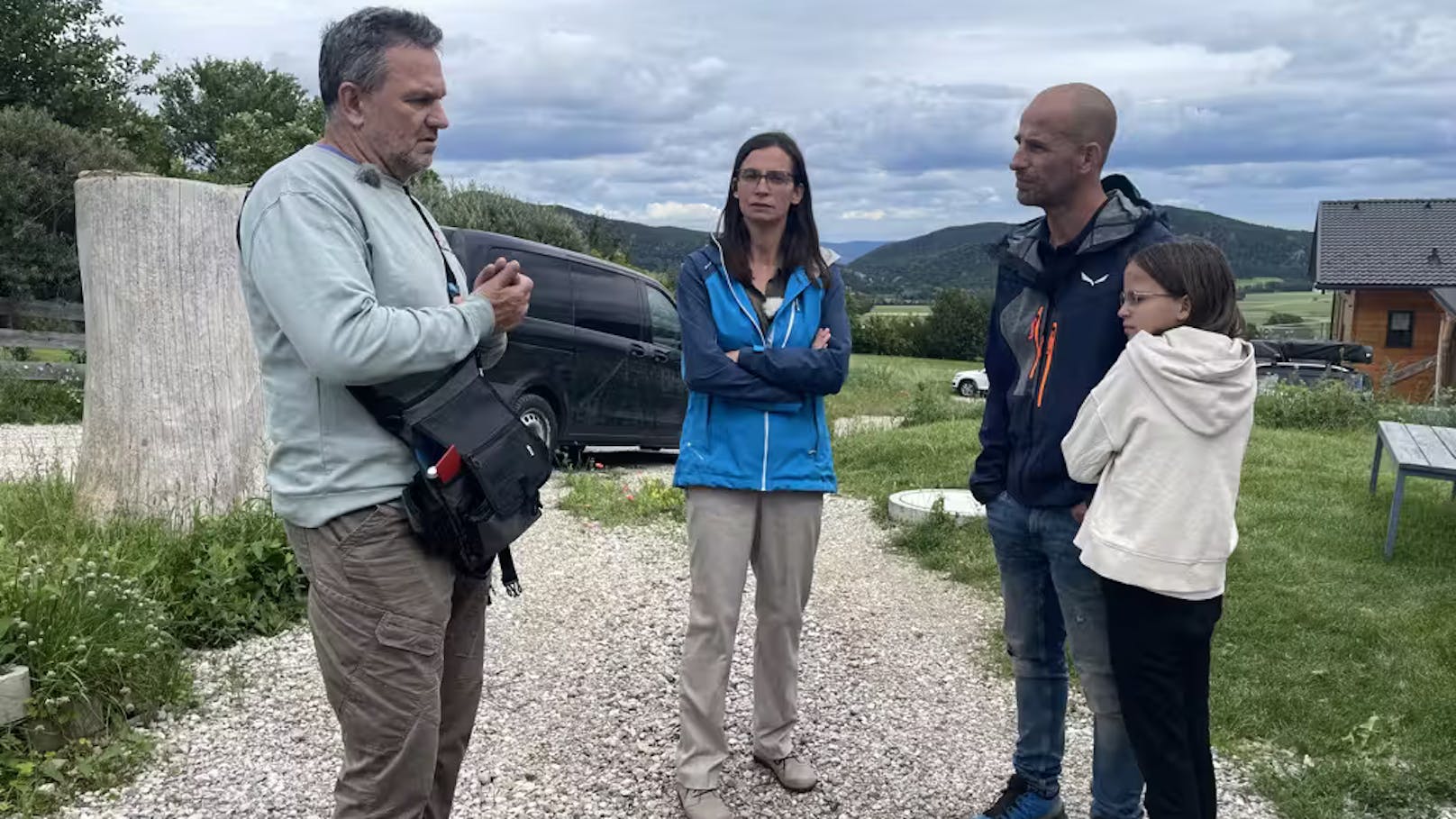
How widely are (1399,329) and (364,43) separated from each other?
3874 centimetres

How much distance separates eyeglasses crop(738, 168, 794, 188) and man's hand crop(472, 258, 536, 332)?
1213mm

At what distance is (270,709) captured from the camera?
416 cm

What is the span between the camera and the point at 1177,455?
8.73 ft

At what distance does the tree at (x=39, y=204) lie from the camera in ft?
48.2

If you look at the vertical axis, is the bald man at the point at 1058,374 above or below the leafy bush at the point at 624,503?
above

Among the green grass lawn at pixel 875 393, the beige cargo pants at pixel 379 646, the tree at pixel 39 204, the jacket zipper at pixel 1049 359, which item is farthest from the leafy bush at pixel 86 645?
the tree at pixel 39 204

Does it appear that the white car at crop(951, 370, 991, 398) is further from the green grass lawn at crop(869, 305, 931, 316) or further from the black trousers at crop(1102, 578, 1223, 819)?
the black trousers at crop(1102, 578, 1223, 819)

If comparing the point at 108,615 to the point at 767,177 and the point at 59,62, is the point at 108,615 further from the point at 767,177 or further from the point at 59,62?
the point at 59,62

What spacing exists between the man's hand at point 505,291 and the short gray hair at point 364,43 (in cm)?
45

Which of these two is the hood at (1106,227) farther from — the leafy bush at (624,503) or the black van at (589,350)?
the black van at (589,350)

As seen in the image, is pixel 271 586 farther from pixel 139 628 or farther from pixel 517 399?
pixel 517 399

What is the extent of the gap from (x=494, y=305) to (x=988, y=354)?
1.70 m

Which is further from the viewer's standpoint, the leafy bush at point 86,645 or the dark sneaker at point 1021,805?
the leafy bush at point 86,645

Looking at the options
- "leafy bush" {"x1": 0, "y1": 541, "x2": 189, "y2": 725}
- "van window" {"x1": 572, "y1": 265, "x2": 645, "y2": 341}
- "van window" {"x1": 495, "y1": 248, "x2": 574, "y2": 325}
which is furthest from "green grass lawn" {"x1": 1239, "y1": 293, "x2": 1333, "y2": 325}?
"leafy bush" {"x1": 0, "y1": 541, "x2": 189, "y2": 725}
